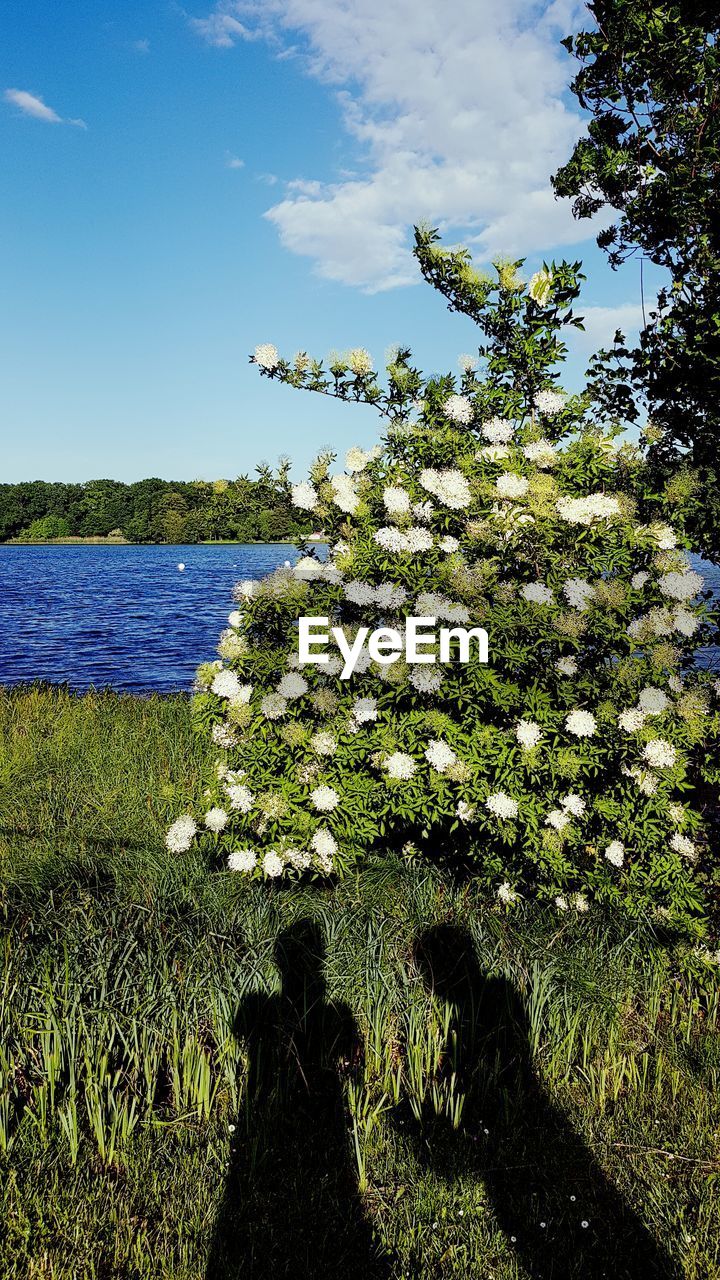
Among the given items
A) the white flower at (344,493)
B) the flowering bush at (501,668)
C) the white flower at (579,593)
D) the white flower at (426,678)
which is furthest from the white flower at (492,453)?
the white flower at (426,678)

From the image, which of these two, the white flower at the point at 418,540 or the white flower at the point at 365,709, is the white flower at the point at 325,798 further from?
the white flower at the point at 418,540

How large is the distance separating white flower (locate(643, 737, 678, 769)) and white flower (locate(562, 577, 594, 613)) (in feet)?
2.92

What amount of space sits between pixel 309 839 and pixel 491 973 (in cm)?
140

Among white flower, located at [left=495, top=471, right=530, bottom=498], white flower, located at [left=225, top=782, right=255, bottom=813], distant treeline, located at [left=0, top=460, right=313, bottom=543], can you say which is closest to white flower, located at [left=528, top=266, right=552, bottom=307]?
white flower, located at [left=495, top=471, right=530, bottom=498]

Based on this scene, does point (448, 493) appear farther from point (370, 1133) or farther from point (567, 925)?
point (370, 1133)

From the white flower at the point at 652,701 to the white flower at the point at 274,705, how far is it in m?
2.18

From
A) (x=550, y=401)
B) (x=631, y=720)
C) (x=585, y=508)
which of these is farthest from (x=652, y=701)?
(x=550, y=401)

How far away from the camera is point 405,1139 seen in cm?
335

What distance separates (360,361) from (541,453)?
147 centimetres

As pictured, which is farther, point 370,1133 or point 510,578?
point 510,578

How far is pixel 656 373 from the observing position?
5250 mm

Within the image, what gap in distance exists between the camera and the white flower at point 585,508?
441 cm

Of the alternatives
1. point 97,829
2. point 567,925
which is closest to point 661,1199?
point 567,925

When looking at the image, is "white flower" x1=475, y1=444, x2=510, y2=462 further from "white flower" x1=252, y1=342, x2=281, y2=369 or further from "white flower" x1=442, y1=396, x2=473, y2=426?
"white flower" x1=252, y1=342, x2=281, y2=369
